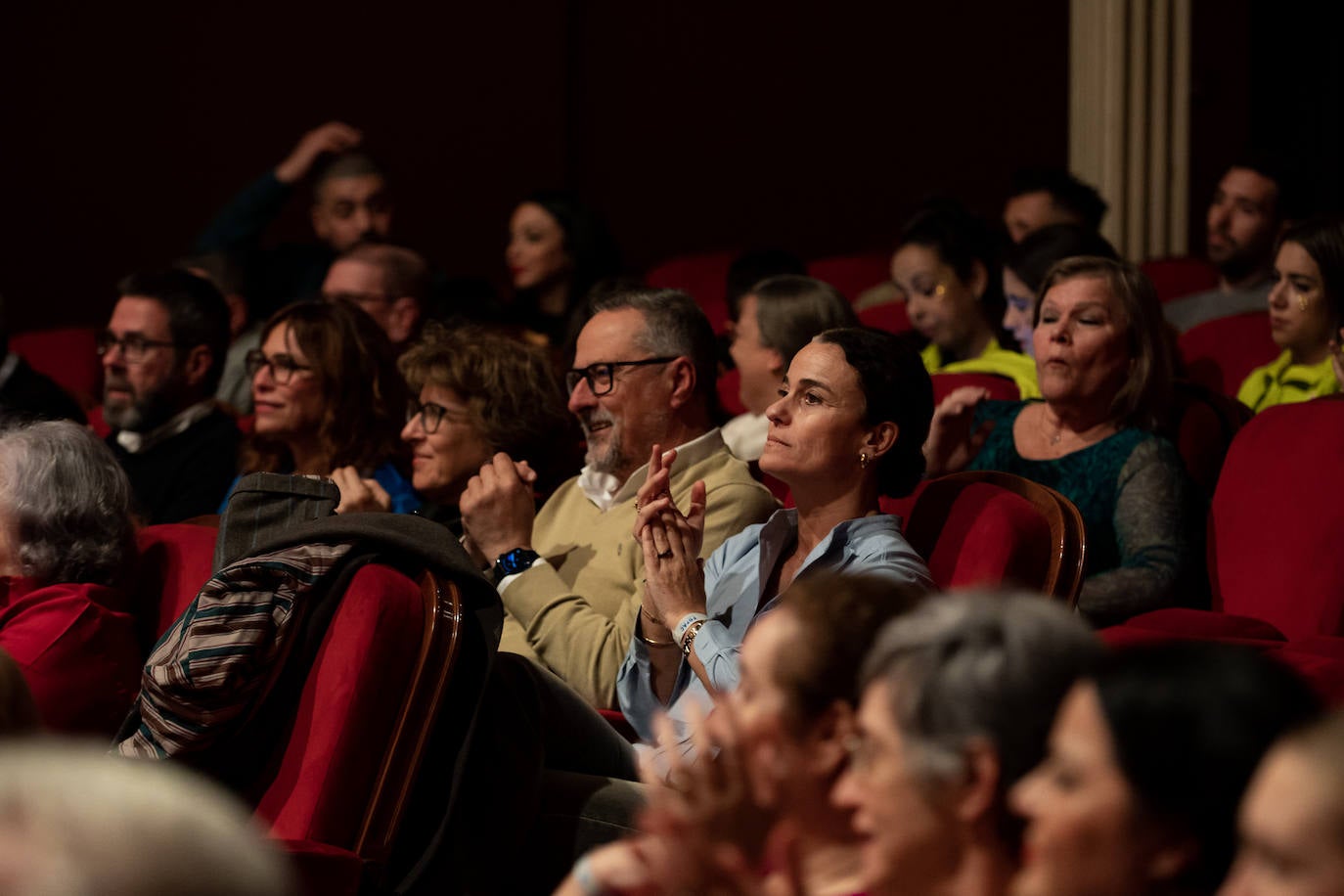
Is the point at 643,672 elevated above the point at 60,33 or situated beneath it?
situated beneath

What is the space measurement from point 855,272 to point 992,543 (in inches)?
112

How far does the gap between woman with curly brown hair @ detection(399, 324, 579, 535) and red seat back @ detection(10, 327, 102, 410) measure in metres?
1.96

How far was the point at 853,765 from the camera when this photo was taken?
1296 millimetres

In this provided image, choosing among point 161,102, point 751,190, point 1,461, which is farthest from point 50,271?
point 1,461

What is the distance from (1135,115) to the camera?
4773mm

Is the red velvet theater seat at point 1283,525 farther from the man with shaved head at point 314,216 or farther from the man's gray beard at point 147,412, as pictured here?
the man with shaved head at point 314,216

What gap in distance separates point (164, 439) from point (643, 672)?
1658 mm

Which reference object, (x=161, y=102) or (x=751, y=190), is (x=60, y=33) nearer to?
(x=161, y=102)

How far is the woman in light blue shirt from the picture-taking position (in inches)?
90.7

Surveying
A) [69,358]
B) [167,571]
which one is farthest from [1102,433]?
[69,358]

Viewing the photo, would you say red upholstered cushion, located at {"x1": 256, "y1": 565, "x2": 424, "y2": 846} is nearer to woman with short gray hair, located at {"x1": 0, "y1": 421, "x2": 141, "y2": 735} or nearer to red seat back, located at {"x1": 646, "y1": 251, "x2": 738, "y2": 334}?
woman with short gray hair, located at {"x1": 0, "y1": 421, "x2": 141, "y2": 735}

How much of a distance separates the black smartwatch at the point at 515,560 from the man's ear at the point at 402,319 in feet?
5.15

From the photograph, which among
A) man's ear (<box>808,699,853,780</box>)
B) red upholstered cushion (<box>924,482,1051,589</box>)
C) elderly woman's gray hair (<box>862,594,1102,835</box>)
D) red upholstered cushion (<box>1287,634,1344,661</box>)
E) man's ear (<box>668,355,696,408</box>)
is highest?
elderly woman's gray hair (<box>862,594,1102,835</box>)

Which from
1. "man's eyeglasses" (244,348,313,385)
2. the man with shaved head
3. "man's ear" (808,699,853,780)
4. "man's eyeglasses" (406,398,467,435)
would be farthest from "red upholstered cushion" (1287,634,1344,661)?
the man with shaved head
